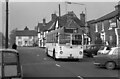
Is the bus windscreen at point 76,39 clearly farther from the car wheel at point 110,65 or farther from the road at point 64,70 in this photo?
the car wheel at point 110,65

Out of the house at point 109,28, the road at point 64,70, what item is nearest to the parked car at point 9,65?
the road at point 64,70

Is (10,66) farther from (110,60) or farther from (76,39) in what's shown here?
(76,39)

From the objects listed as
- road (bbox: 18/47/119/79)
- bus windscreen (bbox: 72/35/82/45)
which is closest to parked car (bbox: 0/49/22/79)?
road (bbox: 18/47/119/79)

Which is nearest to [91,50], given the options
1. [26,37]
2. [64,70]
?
[64,70]

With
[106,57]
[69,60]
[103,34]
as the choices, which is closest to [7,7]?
[69,60]

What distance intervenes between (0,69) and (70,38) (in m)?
15.7

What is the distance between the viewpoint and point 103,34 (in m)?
46.8

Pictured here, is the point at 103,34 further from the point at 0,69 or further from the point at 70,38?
the point at 0,69

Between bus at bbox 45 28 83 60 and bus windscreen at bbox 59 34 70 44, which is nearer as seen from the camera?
bus at bbox 45 28 83 60

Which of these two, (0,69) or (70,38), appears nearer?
(0,69)

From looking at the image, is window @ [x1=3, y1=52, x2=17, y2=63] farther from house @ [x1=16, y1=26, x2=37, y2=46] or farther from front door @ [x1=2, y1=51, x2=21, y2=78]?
house @ [x1=16, y1=26, x2=37, y2=46]

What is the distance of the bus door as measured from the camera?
9469 mm

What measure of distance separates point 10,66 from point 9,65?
5 centimetres

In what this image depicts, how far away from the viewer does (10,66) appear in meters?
9.62
